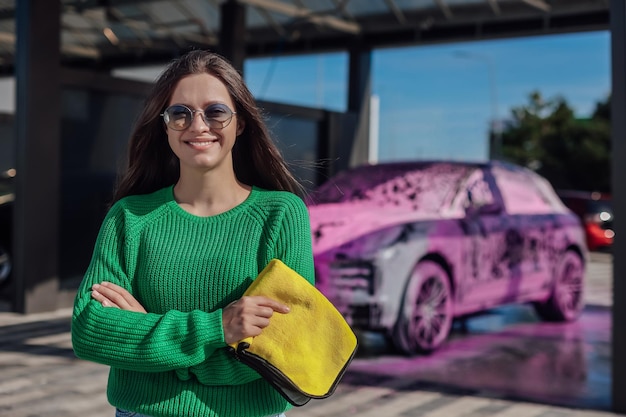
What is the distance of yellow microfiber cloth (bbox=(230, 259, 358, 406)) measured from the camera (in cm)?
186

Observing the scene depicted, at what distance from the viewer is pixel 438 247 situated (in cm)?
714

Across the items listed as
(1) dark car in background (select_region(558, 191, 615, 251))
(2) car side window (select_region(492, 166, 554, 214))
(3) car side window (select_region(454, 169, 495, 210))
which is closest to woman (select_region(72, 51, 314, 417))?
(3) car side window (select_region(454, 169, 495, 210))

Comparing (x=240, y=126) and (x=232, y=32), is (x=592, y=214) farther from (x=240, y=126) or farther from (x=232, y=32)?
(x=240, y=126)

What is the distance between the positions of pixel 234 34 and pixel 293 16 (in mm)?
1456

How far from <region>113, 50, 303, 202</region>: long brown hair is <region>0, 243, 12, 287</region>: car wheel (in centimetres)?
887

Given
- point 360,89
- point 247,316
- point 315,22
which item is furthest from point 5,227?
point 247,316

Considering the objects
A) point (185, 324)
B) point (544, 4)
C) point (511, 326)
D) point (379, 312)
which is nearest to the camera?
point (185, 324)

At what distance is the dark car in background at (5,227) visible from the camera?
10531 mm

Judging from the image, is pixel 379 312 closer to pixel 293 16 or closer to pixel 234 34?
pixel 234 34

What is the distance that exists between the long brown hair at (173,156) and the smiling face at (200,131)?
0.08 meters

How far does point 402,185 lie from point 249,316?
6263mm

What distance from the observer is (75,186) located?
32.8 ft

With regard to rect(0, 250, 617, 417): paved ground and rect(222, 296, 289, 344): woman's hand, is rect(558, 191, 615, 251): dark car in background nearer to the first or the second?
rect(0, 250, 617, 417): paved ground

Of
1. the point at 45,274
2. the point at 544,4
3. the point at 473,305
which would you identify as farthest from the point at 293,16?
the point at 473,305
